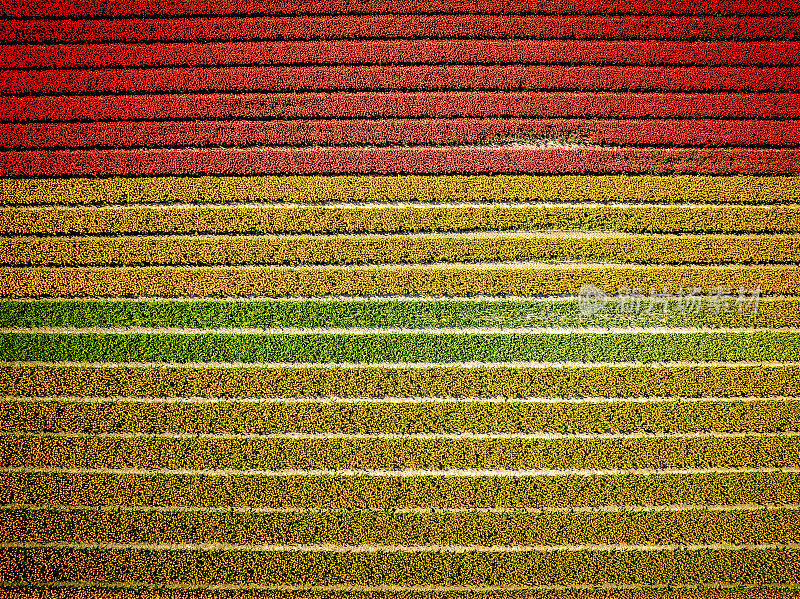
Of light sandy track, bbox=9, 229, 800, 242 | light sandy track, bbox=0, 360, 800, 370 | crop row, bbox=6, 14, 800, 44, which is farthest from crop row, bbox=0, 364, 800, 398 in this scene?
crop row, bbox=6, 14, 800, 44

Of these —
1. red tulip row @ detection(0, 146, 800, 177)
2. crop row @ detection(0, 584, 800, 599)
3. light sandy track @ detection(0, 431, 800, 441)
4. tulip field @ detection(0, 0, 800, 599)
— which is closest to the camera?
crop row @ detection(0, 584, 800, 599)

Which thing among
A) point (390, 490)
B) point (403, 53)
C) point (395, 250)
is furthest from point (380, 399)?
point (403, 53)

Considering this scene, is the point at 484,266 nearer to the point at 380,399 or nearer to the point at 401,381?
the point at 401,381

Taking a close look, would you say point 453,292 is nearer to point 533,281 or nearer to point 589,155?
point 533,281

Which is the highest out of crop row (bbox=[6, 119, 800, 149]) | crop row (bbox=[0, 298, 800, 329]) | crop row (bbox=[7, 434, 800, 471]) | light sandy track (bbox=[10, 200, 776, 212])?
crop row (bbox=[6, 119, 800, 149])

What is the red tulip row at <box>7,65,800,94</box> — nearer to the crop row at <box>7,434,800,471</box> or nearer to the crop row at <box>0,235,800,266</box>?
the crop row at <box>0,235,800,266</box>

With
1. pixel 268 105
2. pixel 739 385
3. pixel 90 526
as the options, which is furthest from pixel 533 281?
pixel 90 526
